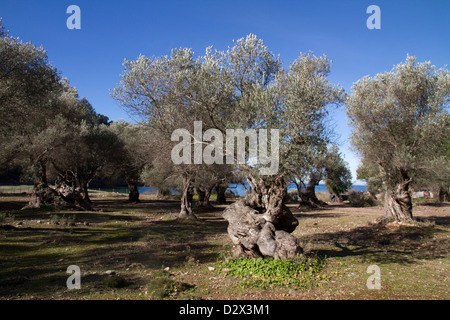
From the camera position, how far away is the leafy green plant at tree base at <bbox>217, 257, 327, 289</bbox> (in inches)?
313

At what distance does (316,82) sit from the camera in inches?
400

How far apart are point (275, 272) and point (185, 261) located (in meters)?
3.58

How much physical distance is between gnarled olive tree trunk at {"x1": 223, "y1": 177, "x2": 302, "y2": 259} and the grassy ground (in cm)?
108

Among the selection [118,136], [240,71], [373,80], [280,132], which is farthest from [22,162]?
[373,80]

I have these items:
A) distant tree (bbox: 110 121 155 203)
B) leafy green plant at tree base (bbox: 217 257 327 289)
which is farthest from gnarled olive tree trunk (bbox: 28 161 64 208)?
leafy green plant at tree base (bbox: 217 257 327 289)

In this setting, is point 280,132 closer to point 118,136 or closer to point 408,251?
point 408,251

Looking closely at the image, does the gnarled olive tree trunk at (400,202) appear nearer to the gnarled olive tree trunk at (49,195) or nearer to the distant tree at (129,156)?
the gnarled olive tree trunk at (49,195)

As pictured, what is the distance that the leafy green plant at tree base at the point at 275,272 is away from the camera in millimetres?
7945

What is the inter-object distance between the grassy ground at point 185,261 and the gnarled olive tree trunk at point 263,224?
108 cm

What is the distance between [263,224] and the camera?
1055 centimetres
